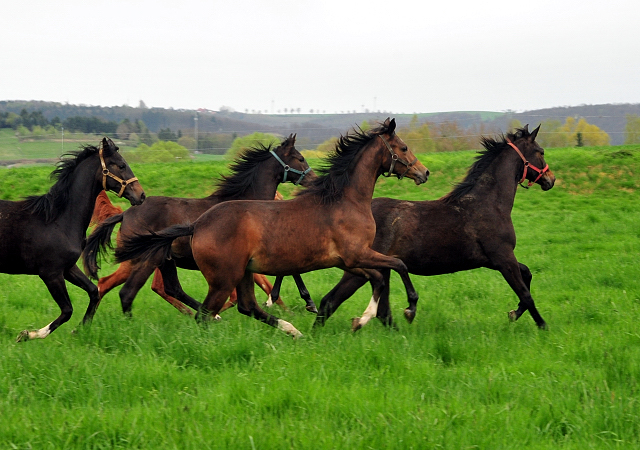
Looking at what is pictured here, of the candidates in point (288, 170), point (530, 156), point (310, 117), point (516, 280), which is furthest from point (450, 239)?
point (310, 117)

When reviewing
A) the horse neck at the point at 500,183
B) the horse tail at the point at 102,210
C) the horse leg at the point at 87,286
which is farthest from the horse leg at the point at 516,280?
the horse tail at the point at 102,210

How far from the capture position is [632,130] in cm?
3350

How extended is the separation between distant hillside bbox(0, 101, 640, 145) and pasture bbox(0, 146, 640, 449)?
26646 mm

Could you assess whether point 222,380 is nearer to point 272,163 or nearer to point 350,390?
point 350,390

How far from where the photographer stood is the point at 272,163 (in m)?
8.34

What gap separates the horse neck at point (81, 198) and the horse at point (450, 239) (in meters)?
2.56

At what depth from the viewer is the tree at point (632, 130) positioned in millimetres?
30047

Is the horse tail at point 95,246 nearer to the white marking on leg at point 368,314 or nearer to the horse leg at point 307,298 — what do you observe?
the horse leg at point 307,298

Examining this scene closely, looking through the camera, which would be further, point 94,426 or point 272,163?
point 272,163

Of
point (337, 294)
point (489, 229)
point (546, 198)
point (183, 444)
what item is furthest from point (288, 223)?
point (546, 198)

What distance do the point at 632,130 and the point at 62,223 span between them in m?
33.1

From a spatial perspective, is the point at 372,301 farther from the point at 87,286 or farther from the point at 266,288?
the point at 266,288

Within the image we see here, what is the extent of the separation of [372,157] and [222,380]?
3136 mm

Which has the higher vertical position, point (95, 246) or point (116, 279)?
point (95, 246)
